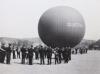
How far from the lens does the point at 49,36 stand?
4699 millimetres

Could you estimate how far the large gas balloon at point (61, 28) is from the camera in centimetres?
458

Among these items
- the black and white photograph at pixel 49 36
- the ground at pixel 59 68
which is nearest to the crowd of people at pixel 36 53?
the black and white photograph at pixel 49 36

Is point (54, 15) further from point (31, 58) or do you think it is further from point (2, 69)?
point (2, 69)

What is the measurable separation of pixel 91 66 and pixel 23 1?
3.77 feet

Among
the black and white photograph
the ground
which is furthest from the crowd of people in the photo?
the ground

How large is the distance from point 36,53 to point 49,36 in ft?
0.97

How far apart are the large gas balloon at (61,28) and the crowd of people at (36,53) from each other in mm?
92

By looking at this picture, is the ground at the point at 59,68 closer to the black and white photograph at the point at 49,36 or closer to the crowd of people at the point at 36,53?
the black and white photograph at the point at 49,36

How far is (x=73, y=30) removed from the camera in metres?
4.62

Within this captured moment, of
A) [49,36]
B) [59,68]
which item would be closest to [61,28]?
[49,36]

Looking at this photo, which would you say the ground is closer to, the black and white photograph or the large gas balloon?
the black and white photograph

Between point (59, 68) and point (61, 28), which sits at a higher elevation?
point (61, 28)

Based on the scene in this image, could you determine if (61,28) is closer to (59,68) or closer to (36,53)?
(36,53)

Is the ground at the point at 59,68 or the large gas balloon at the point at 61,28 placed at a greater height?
the large gas balloon at the point at 61,28
